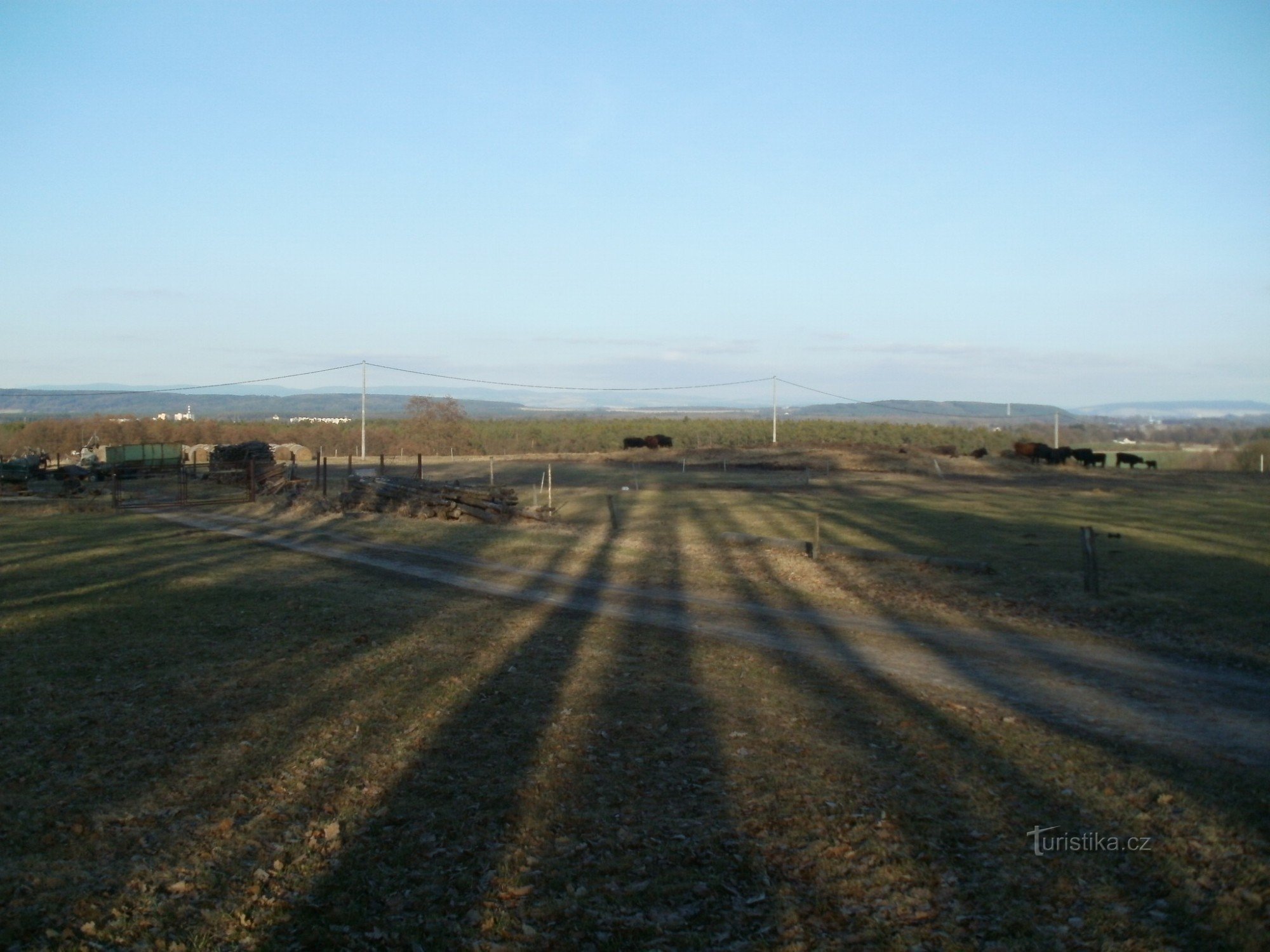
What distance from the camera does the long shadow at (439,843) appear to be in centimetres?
469

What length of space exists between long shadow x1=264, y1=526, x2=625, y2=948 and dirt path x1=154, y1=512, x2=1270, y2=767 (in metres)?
3.72

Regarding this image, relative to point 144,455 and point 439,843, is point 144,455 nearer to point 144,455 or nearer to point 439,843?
point 144,455

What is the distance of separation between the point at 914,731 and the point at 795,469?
39.7 metres

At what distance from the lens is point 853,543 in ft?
63.9

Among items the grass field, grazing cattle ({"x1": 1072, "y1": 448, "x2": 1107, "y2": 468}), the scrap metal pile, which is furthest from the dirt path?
grazing cattle ({"x1": 1072, "y1": 448, "x2": 1107, "y2": 468})

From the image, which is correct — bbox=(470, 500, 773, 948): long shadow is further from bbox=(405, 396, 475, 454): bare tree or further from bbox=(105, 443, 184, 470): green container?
bbox=(405, 396, 475, 454): bare tree

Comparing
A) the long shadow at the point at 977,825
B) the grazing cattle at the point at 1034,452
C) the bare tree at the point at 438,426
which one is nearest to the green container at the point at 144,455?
the bare tree at the point at 438,426

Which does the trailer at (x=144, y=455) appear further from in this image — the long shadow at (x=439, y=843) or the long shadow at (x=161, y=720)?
the long shadow at (x=439, y=843)

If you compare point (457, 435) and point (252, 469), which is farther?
point (457, 435)

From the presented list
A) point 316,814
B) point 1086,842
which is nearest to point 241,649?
point 316,814

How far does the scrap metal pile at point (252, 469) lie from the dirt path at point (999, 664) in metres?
19.1

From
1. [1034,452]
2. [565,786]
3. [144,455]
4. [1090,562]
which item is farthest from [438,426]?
[565,786]

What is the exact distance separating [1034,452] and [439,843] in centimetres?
5390

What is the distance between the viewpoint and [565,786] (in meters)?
6.43
